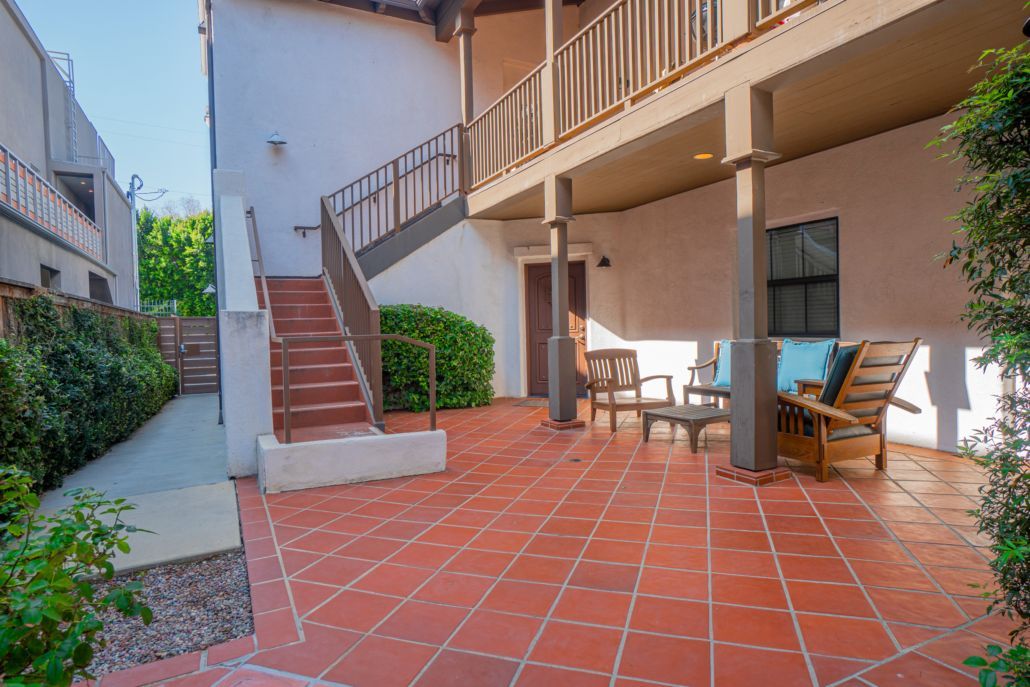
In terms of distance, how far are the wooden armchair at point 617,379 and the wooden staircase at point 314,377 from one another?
2508mm

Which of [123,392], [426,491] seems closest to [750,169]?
[426,491]

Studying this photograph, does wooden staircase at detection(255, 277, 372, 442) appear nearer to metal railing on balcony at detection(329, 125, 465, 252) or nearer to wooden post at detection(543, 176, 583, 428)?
metal railing on balcony at detection(329, 125, 465, 252)

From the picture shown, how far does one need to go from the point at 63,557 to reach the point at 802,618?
2.43m

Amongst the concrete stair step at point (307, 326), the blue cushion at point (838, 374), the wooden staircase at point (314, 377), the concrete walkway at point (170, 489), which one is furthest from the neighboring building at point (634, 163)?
the concrete walkway at point (170, 489)

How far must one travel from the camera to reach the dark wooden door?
8578 mm

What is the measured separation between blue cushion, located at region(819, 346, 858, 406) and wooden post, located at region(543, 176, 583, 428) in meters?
2.53

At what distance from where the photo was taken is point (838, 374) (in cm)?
407

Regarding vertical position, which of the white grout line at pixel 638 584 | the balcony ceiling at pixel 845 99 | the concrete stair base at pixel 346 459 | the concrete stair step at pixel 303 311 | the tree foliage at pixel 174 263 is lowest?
the white grout line at pixel 638 584

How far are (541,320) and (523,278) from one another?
0.71 meters

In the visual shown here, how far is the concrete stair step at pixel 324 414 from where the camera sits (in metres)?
4.93

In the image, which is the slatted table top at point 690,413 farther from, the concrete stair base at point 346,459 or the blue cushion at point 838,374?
the concrete stair base at point 346,459

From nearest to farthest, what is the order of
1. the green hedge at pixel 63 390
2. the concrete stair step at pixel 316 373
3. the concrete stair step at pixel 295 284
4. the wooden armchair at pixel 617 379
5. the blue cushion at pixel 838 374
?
the green hedge at pixel 63 390
the blue cushion at pixel 838 374
the concrete stair step at pixel 316 373
the wooden armchair at pixel 617 379
the concrete stair step at pixel 295 284

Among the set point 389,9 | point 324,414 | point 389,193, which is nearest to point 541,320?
point 389,193

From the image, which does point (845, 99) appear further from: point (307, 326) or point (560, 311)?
point (307, 326)
